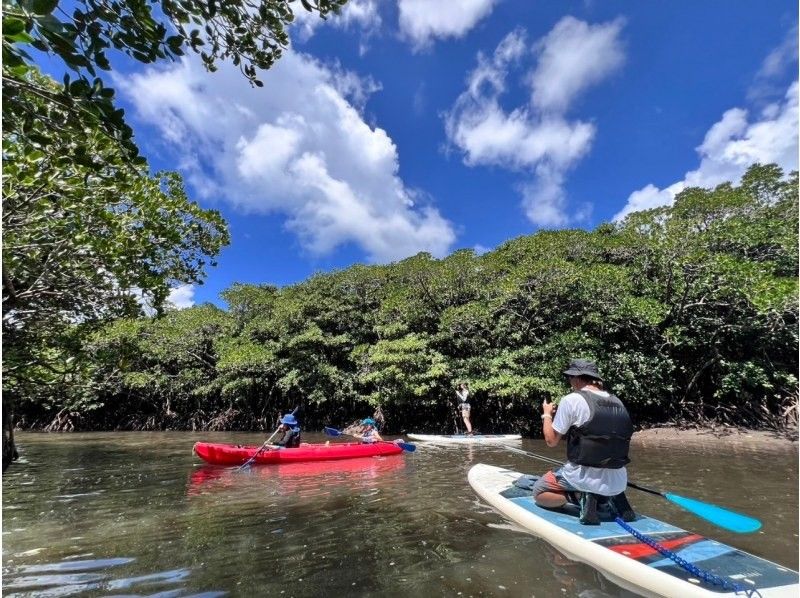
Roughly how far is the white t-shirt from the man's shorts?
0.30m

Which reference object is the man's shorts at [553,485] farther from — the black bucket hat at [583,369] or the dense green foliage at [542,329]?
the dense green foliage at [542,329]

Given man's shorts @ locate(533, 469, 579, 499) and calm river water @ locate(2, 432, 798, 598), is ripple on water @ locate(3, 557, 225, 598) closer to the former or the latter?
calm river water @ locate(2, 432, 798, 598)

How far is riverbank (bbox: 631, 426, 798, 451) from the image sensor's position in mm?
10898

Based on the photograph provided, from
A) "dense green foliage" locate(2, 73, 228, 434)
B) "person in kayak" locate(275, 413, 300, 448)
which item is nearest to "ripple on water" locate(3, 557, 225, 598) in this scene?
"dense green foliage" locate(2, 73, 228, 434)

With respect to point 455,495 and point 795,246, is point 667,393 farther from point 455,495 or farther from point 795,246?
point 455,495

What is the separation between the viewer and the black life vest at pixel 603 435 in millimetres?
4102

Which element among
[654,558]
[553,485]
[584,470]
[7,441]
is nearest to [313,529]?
[553,485]

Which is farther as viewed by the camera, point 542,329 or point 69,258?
point 542,329

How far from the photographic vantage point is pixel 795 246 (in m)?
12.1

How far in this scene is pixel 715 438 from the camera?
12188 mm

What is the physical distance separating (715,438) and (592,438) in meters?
10.7

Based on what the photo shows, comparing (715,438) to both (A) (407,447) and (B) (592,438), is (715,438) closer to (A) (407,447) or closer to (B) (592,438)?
(A) (407,447)

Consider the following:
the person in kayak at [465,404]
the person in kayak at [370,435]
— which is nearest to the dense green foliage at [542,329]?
the person in kayak at [465,404]

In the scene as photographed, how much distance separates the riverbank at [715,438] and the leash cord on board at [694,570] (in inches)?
354
